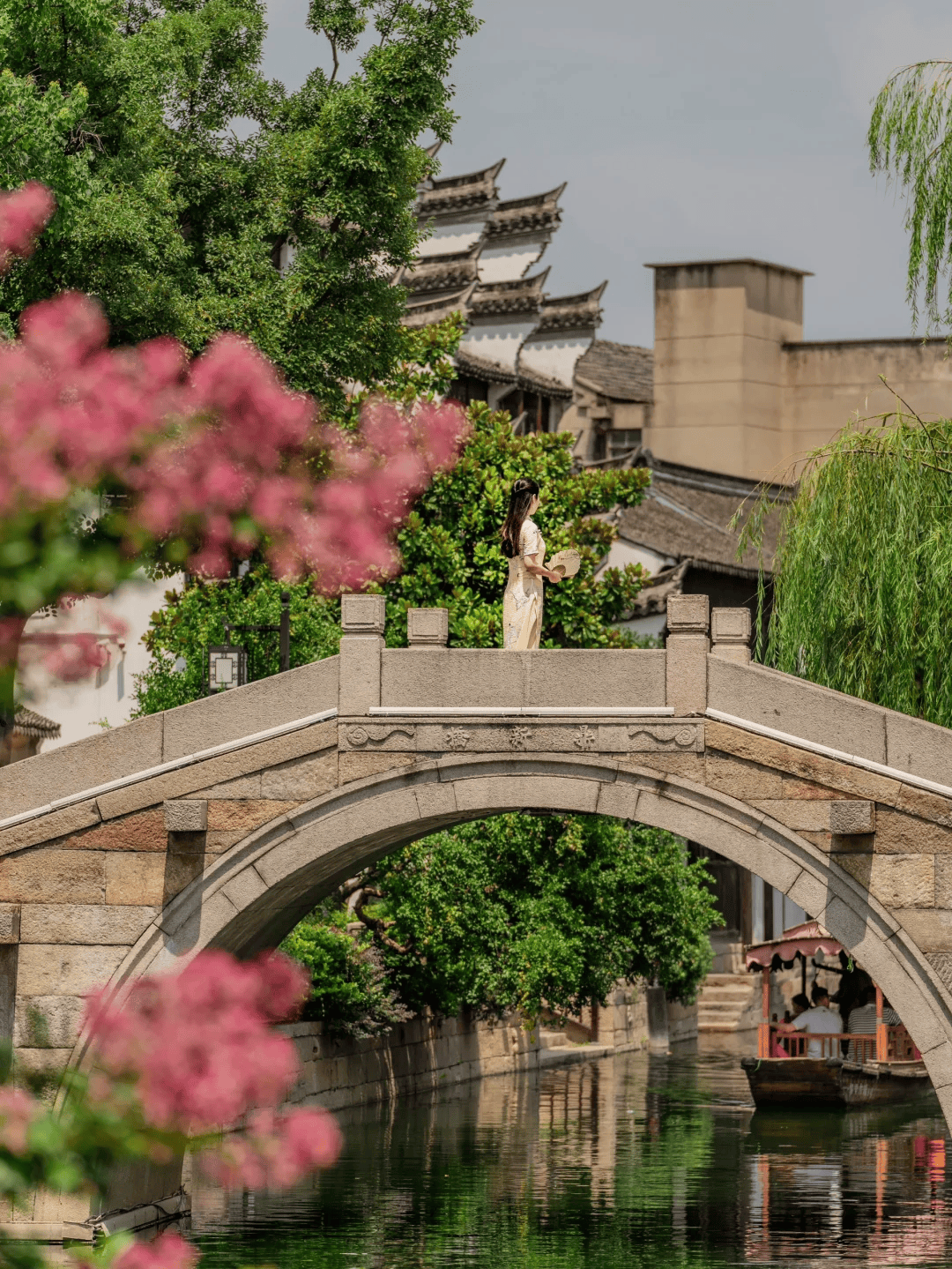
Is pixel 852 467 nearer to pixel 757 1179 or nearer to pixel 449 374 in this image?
pixel 757 1179

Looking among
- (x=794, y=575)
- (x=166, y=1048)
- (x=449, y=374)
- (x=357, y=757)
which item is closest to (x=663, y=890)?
(x=449, y=374)

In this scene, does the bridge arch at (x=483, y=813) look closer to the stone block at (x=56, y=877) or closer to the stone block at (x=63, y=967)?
the stone block at (x=63, y=967)

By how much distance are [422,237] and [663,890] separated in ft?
28.1

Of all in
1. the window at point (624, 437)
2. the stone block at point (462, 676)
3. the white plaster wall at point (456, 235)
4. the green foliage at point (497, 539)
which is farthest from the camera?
the window at point (624, 437)

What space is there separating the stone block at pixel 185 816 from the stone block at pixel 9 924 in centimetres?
127

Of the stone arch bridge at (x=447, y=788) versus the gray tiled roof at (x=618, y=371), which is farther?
the gray tiled roof at (x=618, y=371)

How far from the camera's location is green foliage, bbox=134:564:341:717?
2161cm

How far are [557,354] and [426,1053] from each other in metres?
17.7

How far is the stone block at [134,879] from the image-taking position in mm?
13883

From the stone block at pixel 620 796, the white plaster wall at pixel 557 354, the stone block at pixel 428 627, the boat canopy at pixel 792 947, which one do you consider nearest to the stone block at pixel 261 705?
the stone block at pixel 428 627

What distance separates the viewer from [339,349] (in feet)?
63.9

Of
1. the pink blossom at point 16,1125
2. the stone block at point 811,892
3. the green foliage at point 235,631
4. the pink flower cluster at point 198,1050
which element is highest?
the green foliage at point 235,631

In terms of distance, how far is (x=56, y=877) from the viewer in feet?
Result: 45.8

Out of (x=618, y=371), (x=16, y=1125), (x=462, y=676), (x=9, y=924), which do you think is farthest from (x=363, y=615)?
(x=618, y=371)
